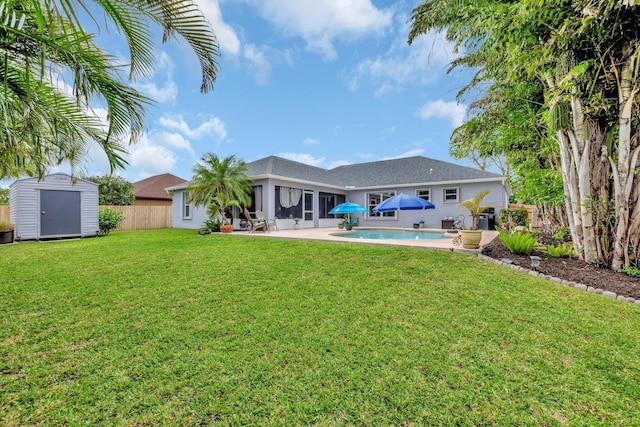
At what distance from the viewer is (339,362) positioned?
2662 millimetres

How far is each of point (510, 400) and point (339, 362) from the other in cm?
145

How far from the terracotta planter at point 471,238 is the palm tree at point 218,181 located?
32.1ft

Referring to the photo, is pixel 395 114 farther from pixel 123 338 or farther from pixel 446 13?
pixel 123 338

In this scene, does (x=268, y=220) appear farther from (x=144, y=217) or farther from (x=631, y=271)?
(x=631, y=271)

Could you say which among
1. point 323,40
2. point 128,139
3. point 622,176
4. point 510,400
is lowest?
point 510,400

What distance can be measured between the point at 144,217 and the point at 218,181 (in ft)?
29.0

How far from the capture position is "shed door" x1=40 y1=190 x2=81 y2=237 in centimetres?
1208

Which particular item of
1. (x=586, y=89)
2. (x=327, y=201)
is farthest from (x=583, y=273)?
(x=327, y=201)

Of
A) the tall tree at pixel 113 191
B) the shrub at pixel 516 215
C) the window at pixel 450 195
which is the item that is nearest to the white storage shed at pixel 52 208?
the tall tree at pixel 113 191

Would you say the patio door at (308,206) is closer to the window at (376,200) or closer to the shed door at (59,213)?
the window at (376,200)

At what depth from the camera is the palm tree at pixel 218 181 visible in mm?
13391

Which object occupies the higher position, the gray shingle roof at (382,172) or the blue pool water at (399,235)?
the gray shingle roof at (382,172)

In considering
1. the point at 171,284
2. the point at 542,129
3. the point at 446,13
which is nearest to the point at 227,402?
the point at 171,284

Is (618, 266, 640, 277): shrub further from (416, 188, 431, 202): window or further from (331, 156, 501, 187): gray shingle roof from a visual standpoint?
(416, 188, 431, 202): window
